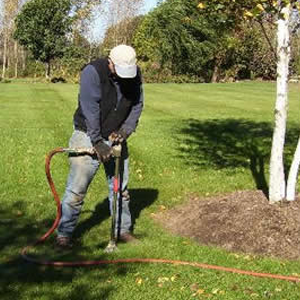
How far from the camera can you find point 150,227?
23.5 ft

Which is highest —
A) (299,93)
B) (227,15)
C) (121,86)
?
(227,15)

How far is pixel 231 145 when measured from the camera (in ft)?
41.7

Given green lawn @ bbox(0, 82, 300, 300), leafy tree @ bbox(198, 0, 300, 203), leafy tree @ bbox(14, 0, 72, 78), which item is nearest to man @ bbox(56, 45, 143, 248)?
green lawn @ bbox(0, 82, 300, 300)

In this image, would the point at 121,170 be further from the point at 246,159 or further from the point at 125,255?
the point at 246,159

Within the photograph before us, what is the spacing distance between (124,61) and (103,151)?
908 mm

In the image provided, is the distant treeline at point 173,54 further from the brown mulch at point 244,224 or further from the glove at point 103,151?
the glove at point 103,151

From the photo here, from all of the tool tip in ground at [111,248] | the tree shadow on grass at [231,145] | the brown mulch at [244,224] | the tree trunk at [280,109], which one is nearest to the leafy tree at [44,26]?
the tree shadow on grass at [231,145]

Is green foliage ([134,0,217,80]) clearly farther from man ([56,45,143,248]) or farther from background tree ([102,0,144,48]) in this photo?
man ([56,45,143,248])

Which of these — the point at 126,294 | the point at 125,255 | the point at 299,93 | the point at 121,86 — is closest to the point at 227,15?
the point at 121,86

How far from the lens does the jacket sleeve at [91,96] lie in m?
5.72

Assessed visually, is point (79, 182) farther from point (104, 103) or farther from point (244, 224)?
point (244, 224)

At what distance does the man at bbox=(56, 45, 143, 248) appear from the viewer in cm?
572

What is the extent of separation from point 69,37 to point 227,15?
44.1 m

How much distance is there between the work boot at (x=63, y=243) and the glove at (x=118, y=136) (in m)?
1.25
